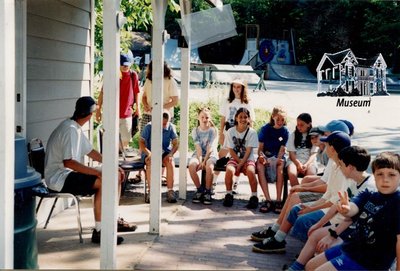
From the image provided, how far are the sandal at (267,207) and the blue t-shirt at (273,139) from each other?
545 millimetres

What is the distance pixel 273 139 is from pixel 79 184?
2540 mm

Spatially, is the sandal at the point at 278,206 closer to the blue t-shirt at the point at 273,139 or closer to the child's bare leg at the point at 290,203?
the blue t-shirt at the point at 273,139

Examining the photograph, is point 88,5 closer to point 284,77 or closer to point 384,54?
point 384,54

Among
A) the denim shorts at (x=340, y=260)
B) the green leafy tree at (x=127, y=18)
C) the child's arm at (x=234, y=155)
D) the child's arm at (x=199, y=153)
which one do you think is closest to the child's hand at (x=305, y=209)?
the denim shorts at (x=340, y=260)

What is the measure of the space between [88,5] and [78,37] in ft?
1.65

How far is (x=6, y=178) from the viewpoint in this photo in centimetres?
334

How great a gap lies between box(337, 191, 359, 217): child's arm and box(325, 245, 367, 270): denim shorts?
232mm

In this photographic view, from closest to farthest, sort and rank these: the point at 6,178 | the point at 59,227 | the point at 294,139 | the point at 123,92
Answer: the point at 6,178, the point at 59,227, the point at 294,139, the point at 123,92

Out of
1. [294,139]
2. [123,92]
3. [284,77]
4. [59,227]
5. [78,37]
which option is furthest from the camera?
[284,77]

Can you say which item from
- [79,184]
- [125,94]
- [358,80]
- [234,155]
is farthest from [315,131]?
[358,80]

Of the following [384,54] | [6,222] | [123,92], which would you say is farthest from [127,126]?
Answer: [384,54]

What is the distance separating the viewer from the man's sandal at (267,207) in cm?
667

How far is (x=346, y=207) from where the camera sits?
3.73 m

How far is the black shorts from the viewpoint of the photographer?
524cm
